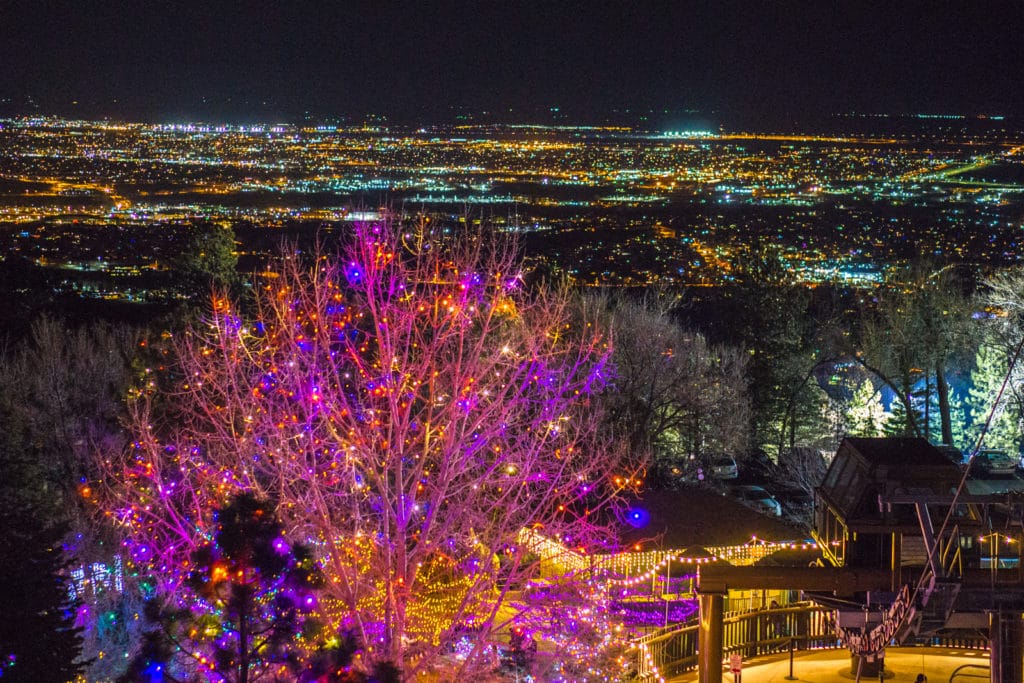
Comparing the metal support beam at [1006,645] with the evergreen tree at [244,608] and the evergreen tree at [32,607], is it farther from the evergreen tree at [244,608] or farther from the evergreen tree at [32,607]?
the evergreen tree at [32,607]

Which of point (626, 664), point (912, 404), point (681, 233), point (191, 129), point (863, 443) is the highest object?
point (191, 129)

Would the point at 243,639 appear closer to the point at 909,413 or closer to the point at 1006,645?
the point at 1006,645

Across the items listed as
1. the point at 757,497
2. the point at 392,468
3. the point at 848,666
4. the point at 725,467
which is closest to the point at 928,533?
the point at 848,666

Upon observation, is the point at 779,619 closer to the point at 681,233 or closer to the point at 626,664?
the point at 626,664

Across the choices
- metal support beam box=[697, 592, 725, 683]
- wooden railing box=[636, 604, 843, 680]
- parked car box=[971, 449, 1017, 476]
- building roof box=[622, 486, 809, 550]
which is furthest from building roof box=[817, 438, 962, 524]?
parked car box=[971, 449, 1017, 476]

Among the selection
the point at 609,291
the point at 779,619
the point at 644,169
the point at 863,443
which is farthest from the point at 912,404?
the point at 644,169

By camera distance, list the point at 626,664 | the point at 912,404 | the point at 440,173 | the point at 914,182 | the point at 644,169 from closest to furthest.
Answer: the point at 626,664 < the point at 912,404 < the point at 440,173 < the point at 914,182 < the point at 644,169

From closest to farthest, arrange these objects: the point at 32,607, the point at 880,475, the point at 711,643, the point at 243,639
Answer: the point at 243,639 → the point at 880,475 → the point at 711,643 → the point at 32,607
